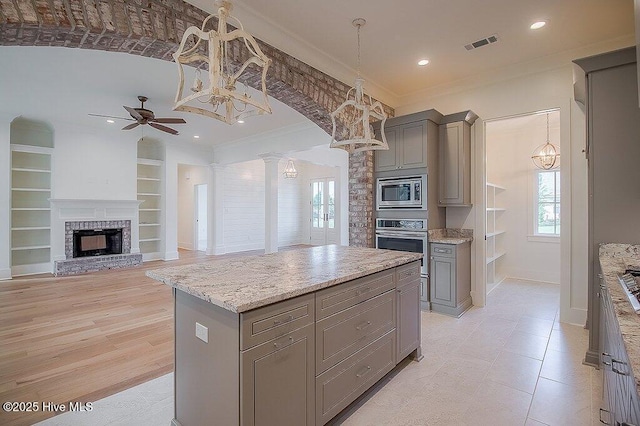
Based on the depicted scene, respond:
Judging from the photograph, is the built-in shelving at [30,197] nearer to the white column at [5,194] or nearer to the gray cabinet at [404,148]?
the white column at [5,194]

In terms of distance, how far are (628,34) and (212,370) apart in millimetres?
4850

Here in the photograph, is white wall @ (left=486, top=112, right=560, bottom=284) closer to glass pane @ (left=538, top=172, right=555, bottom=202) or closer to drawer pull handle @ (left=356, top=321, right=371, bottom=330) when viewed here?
glass pane @ (left=538, top=172, right=555, bottom=202)

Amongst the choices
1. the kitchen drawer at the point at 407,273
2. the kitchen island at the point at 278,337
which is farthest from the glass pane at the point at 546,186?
the kitchen island at the point at 278,337

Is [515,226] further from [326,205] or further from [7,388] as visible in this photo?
[7,388]

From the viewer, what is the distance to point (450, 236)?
4.40m

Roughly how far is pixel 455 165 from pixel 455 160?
0.07m

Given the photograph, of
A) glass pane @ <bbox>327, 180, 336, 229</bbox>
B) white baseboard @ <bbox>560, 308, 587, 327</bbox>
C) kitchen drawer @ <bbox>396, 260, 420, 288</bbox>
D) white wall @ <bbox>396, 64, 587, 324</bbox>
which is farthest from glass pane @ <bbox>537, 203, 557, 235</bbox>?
glass pane @ <bbox>327, 180, 336, 229</bbox>

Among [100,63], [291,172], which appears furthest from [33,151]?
[291,172]

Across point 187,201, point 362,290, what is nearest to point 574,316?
point 362,290

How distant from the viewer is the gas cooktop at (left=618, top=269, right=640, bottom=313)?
123cm

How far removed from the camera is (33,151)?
625cm

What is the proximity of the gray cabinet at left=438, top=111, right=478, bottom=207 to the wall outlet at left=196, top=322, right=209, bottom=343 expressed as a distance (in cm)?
354

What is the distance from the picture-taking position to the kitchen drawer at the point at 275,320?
4.48 ft

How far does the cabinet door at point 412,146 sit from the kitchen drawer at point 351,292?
6.88ft
